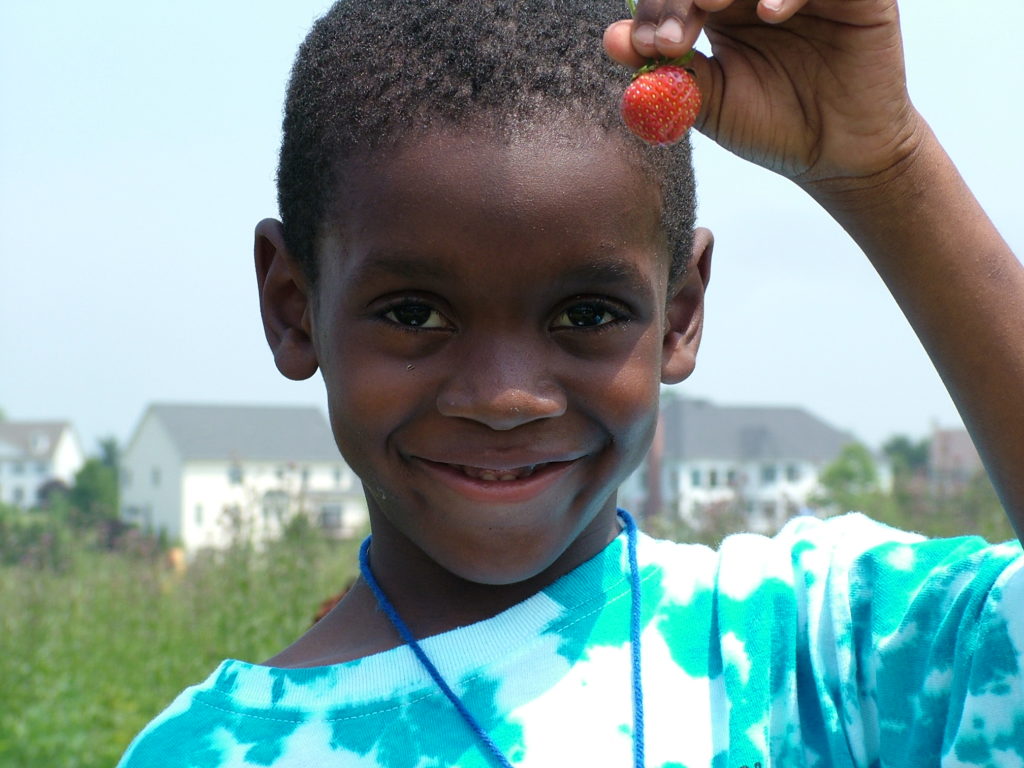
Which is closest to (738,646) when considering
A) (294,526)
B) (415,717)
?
(415,717)

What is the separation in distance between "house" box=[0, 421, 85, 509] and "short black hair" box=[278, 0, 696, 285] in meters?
82.0

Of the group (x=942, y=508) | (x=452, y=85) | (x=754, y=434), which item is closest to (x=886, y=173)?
(x=452, y=85)

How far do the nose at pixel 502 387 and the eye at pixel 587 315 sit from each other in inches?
2.4

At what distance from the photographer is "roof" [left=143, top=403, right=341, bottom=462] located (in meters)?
61.2

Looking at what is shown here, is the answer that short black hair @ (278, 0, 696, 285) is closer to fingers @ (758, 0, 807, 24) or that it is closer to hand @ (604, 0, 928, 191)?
hand @ (604, 0, 928, 191)

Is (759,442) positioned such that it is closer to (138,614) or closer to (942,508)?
(942,508)

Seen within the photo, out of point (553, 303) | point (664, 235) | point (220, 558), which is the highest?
point (664, 235)

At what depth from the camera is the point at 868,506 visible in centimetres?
940

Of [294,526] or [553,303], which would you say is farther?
[294,526]

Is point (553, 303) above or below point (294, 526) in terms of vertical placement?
above

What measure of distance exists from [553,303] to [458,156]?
0.21m

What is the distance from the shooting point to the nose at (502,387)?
1.46 m

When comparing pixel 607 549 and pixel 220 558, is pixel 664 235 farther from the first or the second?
pixel 220 558

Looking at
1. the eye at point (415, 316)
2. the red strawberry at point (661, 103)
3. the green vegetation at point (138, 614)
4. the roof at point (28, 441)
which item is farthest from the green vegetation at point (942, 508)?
the roof at point (28, 441)
